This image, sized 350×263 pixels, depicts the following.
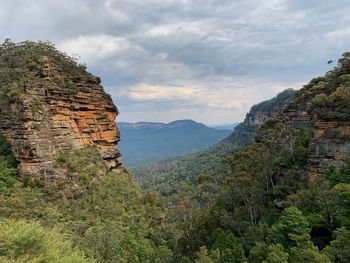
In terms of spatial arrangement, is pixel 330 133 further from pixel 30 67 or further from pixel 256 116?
pixel 256 116

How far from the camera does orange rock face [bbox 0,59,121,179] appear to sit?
37.8 meters

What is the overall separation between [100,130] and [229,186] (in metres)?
19.6

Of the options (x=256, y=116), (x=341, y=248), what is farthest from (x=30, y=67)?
(x=256, y=116)

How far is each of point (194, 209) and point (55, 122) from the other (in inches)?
699

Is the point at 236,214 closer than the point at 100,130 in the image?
Yes

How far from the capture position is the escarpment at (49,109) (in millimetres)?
37969

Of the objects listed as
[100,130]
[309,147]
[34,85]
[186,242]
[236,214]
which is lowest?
[186,242]

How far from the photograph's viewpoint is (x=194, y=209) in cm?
4253

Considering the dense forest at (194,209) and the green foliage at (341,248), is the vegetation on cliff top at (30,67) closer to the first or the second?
the dense forest at (194,209)

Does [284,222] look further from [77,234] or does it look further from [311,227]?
[77,234]

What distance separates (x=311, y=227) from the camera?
2648cm

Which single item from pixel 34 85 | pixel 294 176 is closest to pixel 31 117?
pixel 34 85

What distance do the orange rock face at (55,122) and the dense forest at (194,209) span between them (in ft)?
4.00

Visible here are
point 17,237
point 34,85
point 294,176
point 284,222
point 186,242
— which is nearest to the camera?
point 17,237
